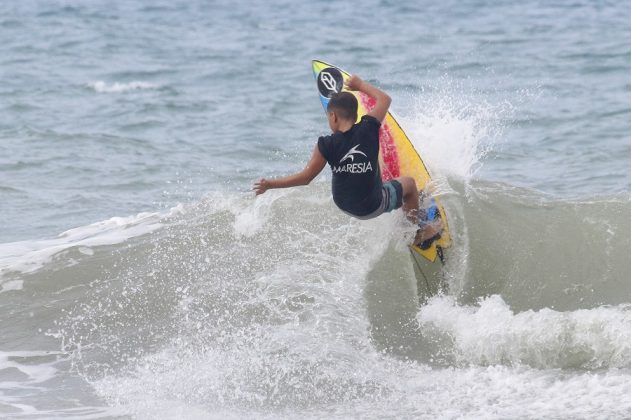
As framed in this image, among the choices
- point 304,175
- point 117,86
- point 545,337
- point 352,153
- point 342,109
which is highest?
point 342,109

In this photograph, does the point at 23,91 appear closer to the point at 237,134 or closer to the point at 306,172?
the point at 237,134

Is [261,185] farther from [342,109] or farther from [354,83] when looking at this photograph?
[354,83]

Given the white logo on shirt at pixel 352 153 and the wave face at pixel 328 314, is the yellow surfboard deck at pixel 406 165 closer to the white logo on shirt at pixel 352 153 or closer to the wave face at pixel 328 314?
the wave face at pixel 328 314

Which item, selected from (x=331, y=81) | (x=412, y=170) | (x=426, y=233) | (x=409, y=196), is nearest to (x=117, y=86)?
(x=331, y=81)

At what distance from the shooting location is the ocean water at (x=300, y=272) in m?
6.19

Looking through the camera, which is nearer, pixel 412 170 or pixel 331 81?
pixel 412 170

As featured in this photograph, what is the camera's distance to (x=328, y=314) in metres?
7.21

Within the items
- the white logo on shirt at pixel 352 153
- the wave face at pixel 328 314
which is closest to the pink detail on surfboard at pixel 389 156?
the wave face at pixel 328 314

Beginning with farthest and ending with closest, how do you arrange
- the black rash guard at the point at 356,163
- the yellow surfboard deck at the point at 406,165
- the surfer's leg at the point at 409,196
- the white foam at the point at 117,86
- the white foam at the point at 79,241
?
the white foam at the point at 117,86
the white foam at the point at 79,241
the yellow surfboard deck at the point at 406,165
the surfer's leg at the point at 409,196
the black rash guard at the point at 356,163

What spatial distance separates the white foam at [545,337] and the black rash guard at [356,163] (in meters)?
1.08

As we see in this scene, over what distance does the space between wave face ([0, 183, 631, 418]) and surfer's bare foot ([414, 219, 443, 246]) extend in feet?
0.61

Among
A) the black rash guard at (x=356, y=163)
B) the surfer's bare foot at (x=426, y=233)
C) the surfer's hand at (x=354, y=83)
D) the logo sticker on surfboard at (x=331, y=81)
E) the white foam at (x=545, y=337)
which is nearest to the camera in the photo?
the white foam at (x=545, y=337)

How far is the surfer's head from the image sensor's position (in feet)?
21.5

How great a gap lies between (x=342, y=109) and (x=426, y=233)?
147cm
